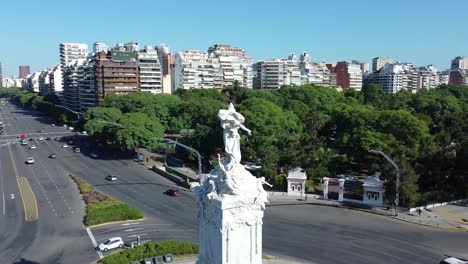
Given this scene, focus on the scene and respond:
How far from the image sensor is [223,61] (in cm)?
15675

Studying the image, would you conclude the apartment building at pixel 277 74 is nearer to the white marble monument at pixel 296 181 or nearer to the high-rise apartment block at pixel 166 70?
the high-rise apartment block at pixel 166 70

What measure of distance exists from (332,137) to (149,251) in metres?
47.8

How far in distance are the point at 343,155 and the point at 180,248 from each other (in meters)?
37.2

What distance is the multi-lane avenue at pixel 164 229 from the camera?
32562mm

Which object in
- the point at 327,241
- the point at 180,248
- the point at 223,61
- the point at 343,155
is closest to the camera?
the point at 180,248

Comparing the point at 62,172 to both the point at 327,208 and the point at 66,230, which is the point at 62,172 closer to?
the point at 66,230

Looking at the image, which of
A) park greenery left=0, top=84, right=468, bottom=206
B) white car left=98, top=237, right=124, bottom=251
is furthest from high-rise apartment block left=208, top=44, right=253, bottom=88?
white car left=98, top=237, right=124, bottom=251

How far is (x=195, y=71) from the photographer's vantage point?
142375 mm

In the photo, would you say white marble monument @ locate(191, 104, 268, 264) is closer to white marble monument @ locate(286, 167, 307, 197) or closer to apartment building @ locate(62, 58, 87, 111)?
white marble monument @ locate(286, 167, 307, 197)

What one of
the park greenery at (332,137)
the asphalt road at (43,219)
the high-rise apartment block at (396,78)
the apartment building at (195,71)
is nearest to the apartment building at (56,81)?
the apartment building at (195,71)

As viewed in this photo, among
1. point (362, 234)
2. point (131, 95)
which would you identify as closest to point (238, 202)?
point (362, 234)

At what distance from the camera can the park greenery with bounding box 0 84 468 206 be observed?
4650 cm

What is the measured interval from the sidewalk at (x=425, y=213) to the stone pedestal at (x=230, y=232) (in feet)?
93.2

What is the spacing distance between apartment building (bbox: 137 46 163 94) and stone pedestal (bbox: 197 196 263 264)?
11097 centimetres
